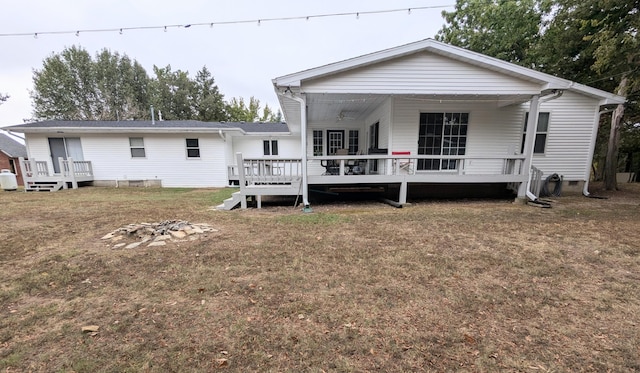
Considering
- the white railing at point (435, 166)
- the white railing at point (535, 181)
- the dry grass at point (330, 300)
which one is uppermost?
the white railing at point (435, 166)

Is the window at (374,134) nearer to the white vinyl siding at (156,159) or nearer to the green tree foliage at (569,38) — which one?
the green tree foliage at (569,38)

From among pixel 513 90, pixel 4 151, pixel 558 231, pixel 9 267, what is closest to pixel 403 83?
pixel 513 90

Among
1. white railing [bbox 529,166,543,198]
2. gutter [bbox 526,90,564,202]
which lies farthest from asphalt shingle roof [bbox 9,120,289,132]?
white railing [bbox 529,166,543,198]

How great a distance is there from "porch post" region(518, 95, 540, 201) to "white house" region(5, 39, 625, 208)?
0.09 ft

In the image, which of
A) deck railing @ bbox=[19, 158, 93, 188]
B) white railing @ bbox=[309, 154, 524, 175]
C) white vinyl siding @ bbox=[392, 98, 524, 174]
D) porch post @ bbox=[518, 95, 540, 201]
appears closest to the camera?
porch post @ bbox=[518, 95, 540, 201]

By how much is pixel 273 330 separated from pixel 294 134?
12216 mm

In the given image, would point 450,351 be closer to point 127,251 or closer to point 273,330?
point 273,330

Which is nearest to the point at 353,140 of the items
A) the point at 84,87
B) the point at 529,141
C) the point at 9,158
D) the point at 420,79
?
the point at 420,79

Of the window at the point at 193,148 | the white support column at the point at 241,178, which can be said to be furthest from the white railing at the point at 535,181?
the window at the point at 193,148

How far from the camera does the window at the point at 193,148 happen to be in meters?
12.0

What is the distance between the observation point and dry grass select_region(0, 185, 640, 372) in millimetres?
1733

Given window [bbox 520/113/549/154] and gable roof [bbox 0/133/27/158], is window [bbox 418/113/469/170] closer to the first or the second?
window [bbox 520/113/549/154]

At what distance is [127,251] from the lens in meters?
3.71

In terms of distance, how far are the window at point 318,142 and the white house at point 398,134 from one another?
5 cm
